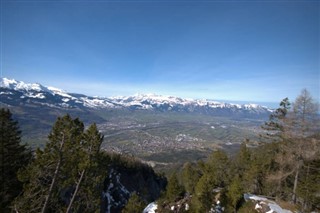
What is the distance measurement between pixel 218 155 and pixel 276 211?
20965 millimetres

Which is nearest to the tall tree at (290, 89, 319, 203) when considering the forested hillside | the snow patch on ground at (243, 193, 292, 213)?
the forested hillside

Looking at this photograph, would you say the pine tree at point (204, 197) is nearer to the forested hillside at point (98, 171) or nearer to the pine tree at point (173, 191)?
the forested hillside at point (98, 171)

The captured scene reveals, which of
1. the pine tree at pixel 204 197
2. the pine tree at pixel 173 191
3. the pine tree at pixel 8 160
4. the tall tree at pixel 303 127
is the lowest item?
the pine tree at pixel 173 191

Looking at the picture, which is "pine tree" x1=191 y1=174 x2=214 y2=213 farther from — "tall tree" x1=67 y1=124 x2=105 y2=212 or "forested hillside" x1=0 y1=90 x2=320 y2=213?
"tall tree" x1=67 y1=124 x2=105 y2=212

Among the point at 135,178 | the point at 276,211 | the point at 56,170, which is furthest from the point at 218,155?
the point at 135,178

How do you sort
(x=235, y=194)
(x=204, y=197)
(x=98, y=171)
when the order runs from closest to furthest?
(x=98, y=171), (x=235, y=194), (x=204, y=197)

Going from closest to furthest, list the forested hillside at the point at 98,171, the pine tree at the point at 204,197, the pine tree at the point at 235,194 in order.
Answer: the forested hillside at the point at 98,171 < the pine tree at the point at 235,194 < the pine tree at the point at 204,197

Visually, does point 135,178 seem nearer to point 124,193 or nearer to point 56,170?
point 124,193

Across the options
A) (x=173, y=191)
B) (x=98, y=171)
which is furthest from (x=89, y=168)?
(x=173, y=191)

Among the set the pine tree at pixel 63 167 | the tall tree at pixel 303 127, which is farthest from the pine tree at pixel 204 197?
the pine tree at pixel 63 167

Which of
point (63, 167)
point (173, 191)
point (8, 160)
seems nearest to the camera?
point (63, 167)

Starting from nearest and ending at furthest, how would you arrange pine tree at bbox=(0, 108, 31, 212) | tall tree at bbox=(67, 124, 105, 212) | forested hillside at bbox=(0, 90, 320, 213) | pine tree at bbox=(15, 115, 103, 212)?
pine tree at bbox=(15, 115, 103, 212) < forested hillside at bbox=(0, 90, 320, 213) < tall tree at bbox=(67, 124, 105, 212) < pine tree at bbox=(0, 108, 31, 212)

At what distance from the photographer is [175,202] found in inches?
1646

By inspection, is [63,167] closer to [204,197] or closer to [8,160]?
[8,160]
